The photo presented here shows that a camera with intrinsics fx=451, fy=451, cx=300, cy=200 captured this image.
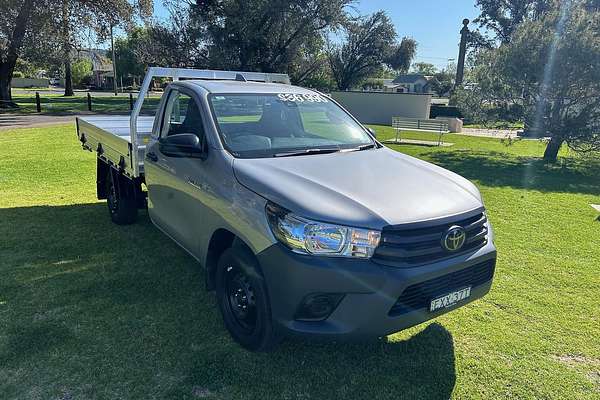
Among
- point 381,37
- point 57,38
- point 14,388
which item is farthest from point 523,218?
point 381,37

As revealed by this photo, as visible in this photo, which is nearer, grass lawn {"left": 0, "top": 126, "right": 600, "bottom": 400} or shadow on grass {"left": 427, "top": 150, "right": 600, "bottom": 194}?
grass lawn {"left": 0, "top": 126, "right": 600, "bottom": 400}

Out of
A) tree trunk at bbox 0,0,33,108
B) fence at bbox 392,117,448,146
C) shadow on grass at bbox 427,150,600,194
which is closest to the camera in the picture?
shadow on grass at bbox 427,150,600,194

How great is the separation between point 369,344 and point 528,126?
12.3m

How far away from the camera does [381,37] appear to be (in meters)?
45.1

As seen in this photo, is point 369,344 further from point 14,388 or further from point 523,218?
point 523,218

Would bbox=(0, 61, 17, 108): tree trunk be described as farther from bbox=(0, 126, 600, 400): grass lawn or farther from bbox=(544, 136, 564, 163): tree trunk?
bbox=(544, 136, 564, 163): tree trunk

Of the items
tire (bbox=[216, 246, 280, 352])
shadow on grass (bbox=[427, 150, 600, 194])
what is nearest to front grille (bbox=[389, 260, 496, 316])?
tire (bbox=[216, 246, 280, 352])

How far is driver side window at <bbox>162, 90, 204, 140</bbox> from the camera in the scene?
3902 millimetres

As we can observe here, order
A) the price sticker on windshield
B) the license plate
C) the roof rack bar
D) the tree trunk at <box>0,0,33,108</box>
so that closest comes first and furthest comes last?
the license plate, the price sticker on windshield, the roof rack bar, the tree trunk at <box>0,0,33,108</box>

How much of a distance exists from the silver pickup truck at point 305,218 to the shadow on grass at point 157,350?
30cm

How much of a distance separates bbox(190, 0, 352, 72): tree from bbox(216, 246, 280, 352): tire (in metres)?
27.2

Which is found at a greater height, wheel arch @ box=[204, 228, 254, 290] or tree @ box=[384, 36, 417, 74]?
tree @ box=[384, 36, 417, 74]

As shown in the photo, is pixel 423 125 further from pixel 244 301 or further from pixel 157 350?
pixel 157 350

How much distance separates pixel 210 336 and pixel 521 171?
1069 cm
